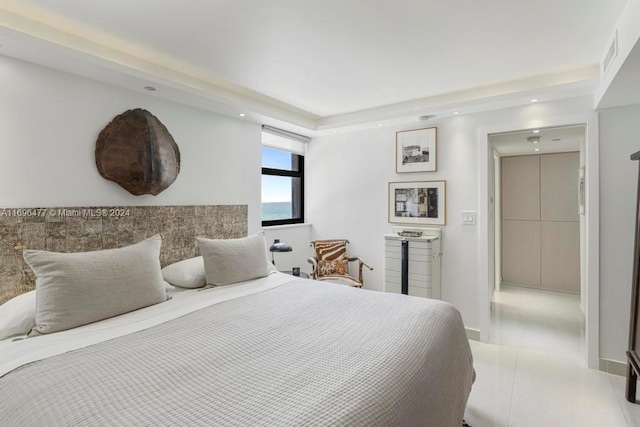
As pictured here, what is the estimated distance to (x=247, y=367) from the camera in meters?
1.33

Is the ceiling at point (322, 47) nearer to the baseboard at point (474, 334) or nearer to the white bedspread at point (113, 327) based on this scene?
the white bedspread at point (113, 327)

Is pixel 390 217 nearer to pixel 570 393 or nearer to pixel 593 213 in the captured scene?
pixel 593 213

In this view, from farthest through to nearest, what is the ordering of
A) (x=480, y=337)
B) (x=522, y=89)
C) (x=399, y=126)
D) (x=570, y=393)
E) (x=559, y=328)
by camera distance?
(x=399, y=126) < (x=559, y=328) < (x=480, y=337) < (x=522, y=89) < (x=570, y=393)

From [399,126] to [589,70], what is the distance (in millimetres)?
1791

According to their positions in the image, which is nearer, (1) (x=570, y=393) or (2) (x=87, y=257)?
(2) (x=87, y=257)

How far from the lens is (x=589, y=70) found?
2.70 metres

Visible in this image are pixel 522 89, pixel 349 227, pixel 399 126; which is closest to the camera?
pixel 522 89

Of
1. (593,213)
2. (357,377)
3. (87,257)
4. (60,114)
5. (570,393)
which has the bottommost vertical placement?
(570,393)

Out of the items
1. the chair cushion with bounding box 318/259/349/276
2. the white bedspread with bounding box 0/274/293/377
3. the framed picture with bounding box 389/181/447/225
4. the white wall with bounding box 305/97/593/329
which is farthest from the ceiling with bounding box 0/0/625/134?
the chair cushion with bounding box 318/259/349/276

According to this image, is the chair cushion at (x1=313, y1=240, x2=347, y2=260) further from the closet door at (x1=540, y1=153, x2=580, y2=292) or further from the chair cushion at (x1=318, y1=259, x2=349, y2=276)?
the closet door at (x1=540, y1=153, x2=580, y2=292)

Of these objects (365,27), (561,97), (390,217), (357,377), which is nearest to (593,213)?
(561,97)

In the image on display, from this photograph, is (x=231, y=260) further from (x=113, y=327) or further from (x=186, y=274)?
(x=113, y=327)

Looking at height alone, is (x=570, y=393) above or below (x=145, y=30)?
below

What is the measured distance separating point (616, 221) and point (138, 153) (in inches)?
158
